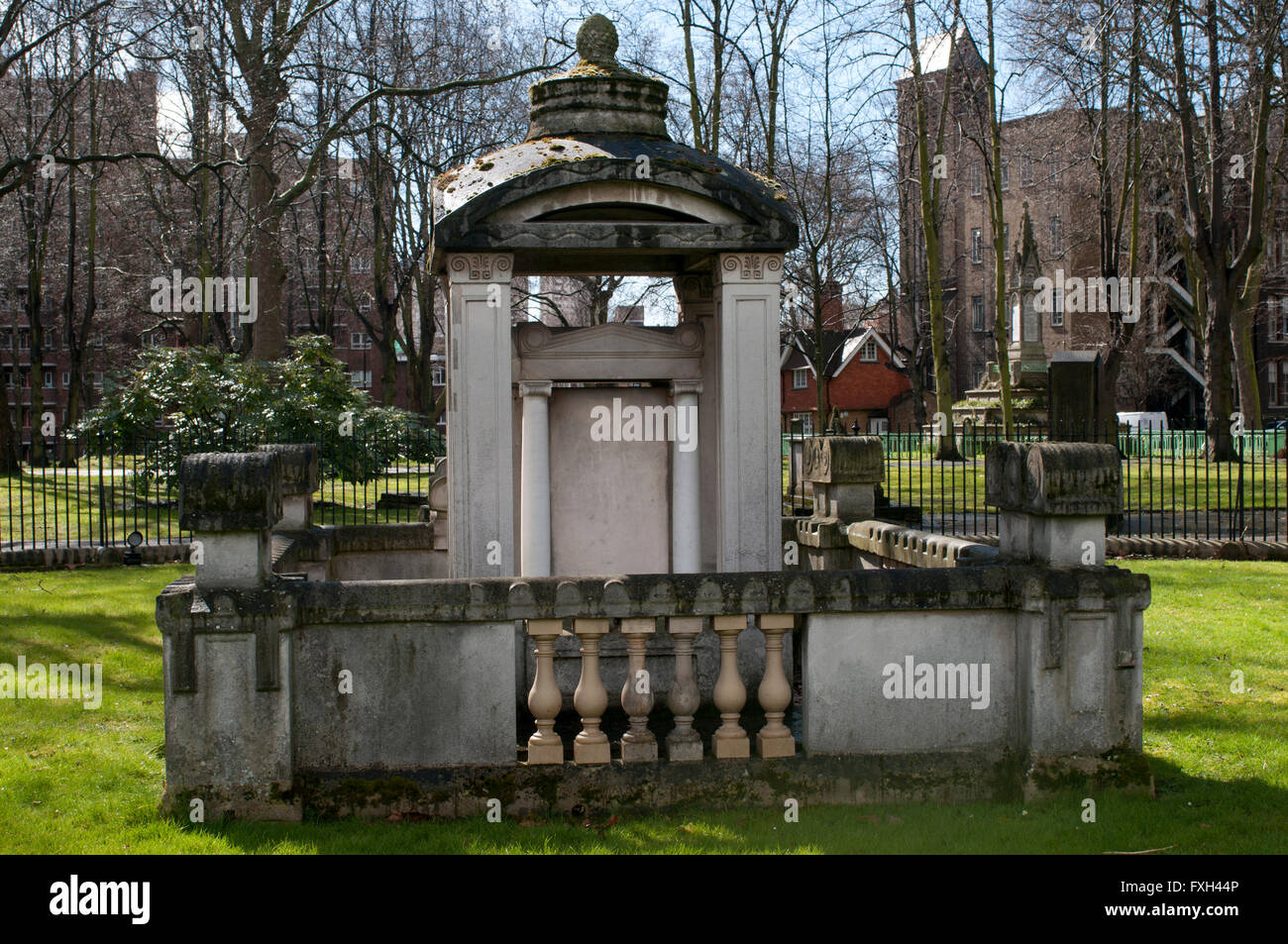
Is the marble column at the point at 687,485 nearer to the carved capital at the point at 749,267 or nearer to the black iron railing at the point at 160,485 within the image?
the carved capital at the point at 749,267

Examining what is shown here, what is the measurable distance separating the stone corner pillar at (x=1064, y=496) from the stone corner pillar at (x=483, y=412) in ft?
9.78

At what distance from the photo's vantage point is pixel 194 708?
547 cm

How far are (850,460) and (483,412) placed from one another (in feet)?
12.5

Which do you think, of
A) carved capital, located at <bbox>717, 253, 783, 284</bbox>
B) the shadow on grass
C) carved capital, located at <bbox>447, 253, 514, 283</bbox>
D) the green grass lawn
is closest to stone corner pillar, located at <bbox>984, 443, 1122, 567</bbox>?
the green grass lawn

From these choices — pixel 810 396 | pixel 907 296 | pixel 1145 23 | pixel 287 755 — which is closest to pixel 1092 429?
pixel 1145 23

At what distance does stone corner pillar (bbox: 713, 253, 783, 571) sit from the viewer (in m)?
7.57

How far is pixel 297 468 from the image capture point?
8695mm

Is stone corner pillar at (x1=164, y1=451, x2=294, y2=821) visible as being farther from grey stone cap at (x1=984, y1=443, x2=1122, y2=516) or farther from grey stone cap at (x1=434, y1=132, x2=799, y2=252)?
grey stone cap at (x1=984, y1=443, x2=1122, y2=516)

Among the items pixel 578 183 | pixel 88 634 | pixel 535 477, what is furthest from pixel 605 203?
pixel 88 634

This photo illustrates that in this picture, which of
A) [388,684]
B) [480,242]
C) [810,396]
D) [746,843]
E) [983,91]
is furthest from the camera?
[810,396]

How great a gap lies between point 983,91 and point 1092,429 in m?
11.7

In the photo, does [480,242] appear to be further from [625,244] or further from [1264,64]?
[1264,64]

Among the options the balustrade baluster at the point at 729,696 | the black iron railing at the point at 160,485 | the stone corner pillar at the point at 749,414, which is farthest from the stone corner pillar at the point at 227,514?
the black iron railing at the point at 160,485

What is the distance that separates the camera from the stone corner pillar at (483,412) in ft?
24.2
